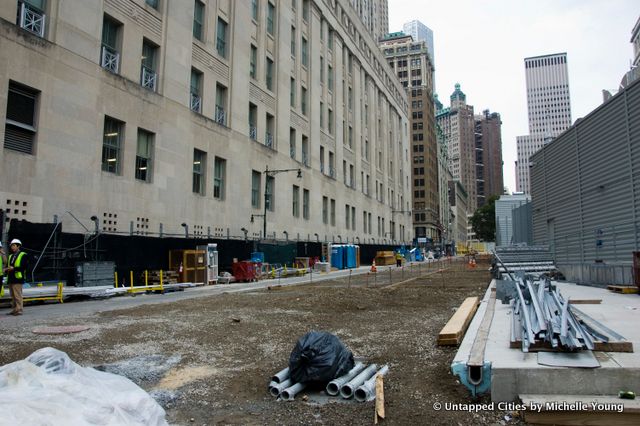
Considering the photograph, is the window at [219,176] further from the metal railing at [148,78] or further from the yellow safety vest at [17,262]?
the yellow safety vest at [17,262]

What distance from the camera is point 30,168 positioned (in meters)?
17.7

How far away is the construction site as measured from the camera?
4.45 metres

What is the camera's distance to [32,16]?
1881cm

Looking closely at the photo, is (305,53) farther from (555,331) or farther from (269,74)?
(555,331)

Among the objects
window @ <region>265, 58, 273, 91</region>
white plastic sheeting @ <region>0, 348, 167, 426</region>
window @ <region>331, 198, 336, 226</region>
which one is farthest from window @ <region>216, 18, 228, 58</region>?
white plastic sheeting @ <region>0, 348, 167, 426</region>

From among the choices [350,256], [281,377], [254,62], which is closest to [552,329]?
[281,377]

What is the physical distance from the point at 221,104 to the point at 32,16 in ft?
44.5

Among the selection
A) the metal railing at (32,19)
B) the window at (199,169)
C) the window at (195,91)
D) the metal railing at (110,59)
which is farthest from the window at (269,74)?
the metal railing at (32,19)

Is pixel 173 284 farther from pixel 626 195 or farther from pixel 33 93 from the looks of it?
pixel 626 195

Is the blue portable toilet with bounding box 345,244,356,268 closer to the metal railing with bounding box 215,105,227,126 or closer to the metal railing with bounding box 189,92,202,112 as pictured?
the metal railing with bounding box 215,105,227,126

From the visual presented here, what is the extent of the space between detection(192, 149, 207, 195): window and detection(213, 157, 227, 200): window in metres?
1.47

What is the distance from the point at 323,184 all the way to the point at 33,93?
30321 mm

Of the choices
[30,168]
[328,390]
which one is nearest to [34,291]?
[30,168]

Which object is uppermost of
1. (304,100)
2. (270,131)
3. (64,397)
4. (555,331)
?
(304,100)
